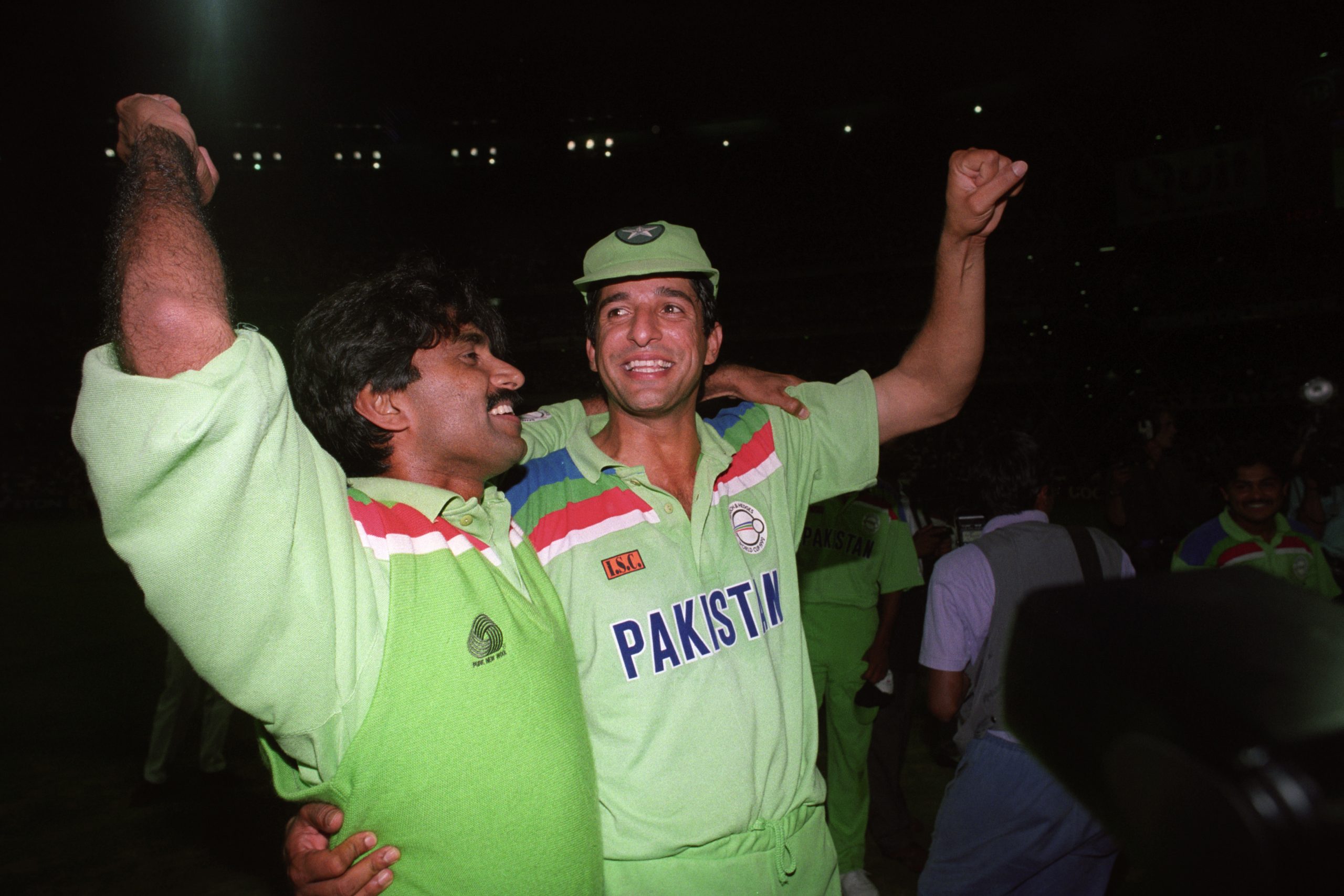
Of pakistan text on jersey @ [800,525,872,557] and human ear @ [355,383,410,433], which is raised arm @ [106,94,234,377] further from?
pakistan text on jersey @ [800,525,872,557]

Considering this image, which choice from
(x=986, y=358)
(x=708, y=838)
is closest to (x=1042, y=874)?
(x=708, y=838)

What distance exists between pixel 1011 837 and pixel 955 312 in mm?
1829

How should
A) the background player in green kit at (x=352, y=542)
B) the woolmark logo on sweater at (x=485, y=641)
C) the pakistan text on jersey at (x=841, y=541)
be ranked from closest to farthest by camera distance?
the background player in green kit at (x=352, y=542) → the woolmark logo on sweater at (x=485, y=641) → the pakistan text on jersey at (x=841, y=541)

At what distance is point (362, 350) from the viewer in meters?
1.82

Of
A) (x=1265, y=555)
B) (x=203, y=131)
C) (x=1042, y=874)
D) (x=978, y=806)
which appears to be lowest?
(x=1042, y=874)

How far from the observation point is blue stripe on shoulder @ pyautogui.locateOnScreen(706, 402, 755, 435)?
2.31m

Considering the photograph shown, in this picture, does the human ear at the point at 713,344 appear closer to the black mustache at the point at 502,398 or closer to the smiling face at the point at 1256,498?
the black mustache at the point at 502,398

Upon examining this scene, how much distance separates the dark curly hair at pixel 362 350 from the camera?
1.81 m

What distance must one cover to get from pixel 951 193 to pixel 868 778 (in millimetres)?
3589

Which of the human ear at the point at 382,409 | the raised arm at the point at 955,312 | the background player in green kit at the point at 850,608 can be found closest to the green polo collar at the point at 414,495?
the human ear at the point at 382,409

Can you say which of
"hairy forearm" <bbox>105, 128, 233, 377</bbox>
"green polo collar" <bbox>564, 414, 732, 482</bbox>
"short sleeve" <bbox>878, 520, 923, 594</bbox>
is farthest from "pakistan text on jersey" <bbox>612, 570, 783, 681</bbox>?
"short sleeve" <bbox>878, 520, 923, 594</bbox>

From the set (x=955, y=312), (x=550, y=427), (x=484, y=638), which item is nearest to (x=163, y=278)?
(x=484, y=638)

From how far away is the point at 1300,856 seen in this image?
0.42 metres

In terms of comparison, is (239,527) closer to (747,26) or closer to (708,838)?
(708,838)
